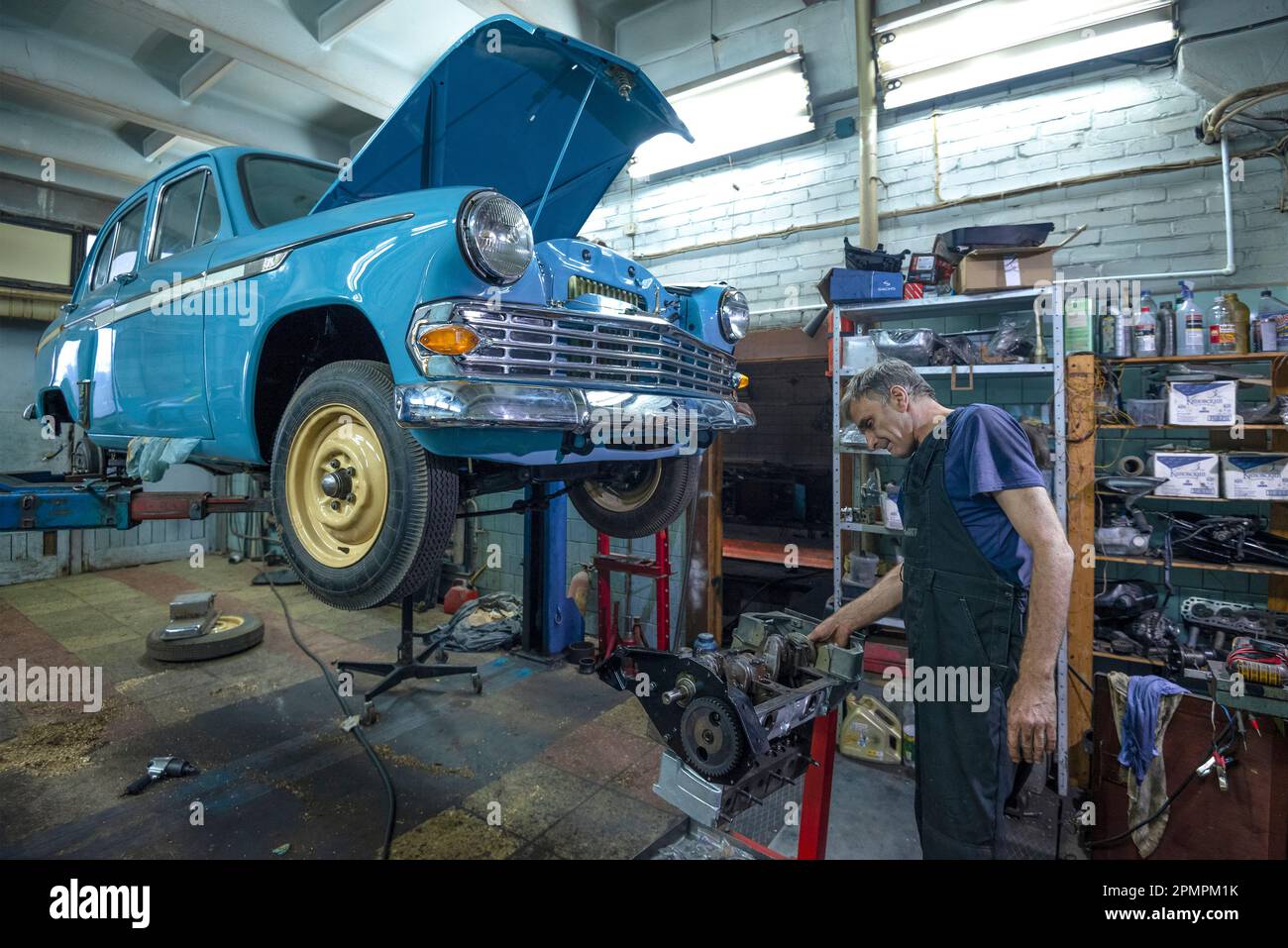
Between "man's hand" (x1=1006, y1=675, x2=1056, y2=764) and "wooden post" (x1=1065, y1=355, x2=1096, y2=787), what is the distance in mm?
1711

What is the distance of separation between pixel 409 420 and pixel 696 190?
4030mm

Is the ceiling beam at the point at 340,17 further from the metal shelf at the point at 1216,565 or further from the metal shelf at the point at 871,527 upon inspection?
the metal shelf at the point at 1216,565

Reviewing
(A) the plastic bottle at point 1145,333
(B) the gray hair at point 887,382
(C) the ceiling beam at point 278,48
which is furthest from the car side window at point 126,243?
(A) the plastic bottle at point 1145,333

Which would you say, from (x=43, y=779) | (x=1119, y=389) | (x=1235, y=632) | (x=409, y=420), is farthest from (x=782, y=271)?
(x=43, y=779)

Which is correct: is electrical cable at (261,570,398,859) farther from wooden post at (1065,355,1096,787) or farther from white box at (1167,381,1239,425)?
white box at (1167,381,1239,425)

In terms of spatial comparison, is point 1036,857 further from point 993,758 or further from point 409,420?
point 409,420

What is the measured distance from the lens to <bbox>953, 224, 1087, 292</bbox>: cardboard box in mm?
3021

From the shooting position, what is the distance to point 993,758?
64.2 inches

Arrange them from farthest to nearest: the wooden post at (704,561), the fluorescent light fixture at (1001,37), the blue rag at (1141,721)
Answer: the wooden post at (704,561) → the fluorescent light fixture at (1001,37) → the blue rag at (1141,721)

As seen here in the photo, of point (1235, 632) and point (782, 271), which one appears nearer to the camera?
point (1235, 632)

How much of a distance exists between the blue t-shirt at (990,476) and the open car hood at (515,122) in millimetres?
1587

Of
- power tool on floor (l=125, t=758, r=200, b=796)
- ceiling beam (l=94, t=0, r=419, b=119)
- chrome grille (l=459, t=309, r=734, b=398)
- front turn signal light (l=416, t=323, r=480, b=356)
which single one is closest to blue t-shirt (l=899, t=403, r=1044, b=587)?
chrome grille (l=459, t=309, r=734, b=398)

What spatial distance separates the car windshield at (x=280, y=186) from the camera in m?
2.44

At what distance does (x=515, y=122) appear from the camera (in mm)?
2248
